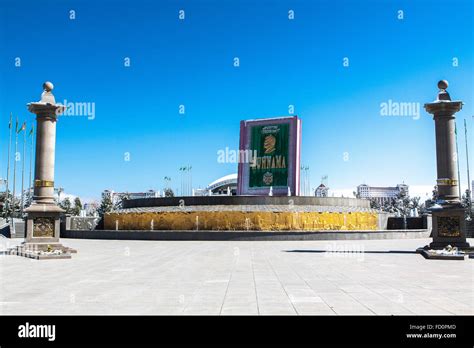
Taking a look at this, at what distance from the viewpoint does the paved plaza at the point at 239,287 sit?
7862 millimetres

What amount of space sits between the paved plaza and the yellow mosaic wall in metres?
18.4

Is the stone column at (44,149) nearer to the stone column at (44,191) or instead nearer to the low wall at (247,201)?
the stone column at (44,191)

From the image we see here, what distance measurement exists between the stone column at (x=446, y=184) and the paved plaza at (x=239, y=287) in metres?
3.57

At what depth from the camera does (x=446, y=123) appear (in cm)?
1948

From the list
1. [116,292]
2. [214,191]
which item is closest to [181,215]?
[116,292]

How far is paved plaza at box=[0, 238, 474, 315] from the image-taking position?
786cm

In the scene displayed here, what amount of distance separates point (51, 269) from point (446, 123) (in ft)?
55.4

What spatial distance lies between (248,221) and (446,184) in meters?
17.9

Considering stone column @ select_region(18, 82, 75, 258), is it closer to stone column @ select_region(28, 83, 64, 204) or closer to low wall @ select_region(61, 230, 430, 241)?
stone column @ select_region(28, 83, 64, 204)

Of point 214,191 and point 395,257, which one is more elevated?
point 214,191

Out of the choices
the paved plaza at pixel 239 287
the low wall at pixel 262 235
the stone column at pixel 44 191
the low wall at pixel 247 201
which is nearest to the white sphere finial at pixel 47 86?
the stone column at pixel 44 191

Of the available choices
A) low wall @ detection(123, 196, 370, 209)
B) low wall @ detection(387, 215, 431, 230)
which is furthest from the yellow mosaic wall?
low wall @ detection(387, 215, 431, 230)

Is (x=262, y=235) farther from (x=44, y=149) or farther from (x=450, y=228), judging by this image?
(x=44, y=149)
